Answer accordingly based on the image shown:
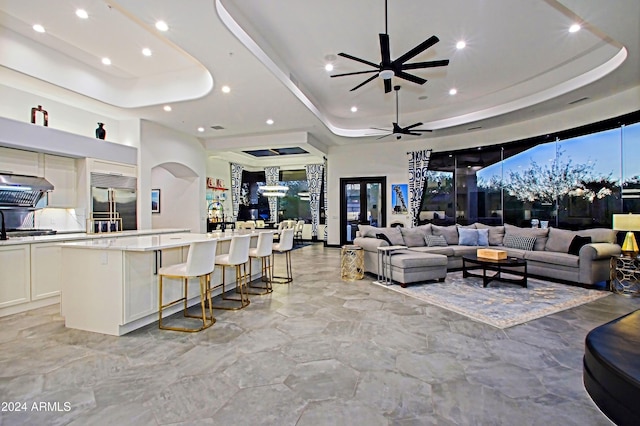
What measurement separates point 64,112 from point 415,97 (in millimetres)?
7392

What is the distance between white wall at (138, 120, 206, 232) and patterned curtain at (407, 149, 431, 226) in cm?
634

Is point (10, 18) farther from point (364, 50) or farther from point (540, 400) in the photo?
point (540, 400)

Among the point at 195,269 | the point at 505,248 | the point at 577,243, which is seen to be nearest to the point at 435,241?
the point at 505,248

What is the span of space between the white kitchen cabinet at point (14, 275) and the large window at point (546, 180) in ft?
29.7

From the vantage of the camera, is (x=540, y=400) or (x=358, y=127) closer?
(x=540, y=400)

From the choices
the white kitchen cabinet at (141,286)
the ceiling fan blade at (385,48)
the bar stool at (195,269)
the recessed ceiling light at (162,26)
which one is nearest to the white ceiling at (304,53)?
the recessed ceiling light at (162,26)

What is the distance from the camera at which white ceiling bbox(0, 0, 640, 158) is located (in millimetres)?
3941

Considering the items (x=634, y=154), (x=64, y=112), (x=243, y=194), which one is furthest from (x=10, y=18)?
(x=634, y=154)

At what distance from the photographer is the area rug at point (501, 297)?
3898mm

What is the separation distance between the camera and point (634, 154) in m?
5.79

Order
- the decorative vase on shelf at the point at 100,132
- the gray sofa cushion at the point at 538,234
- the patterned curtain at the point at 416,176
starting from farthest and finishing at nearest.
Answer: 1. the patterned curtain at the point at 416,176
2. the gray sofa cushion at the point at 538,234
3. the decorative vase on shelf at the point at 100,132

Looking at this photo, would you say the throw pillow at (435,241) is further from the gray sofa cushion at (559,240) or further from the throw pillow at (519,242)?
the gray sofa cushion at (559,240)

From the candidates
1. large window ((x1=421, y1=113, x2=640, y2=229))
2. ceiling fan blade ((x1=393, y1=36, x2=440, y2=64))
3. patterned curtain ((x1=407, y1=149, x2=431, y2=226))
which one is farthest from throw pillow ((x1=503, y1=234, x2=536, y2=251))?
ceiling fan blade ((x1=393, y1=36, x2=440, y2=64))

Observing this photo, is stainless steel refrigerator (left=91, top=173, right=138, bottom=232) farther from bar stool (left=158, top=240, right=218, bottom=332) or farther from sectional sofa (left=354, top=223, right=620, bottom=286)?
sectional sofa (left=354, top=223, right=620, bottom=286)
